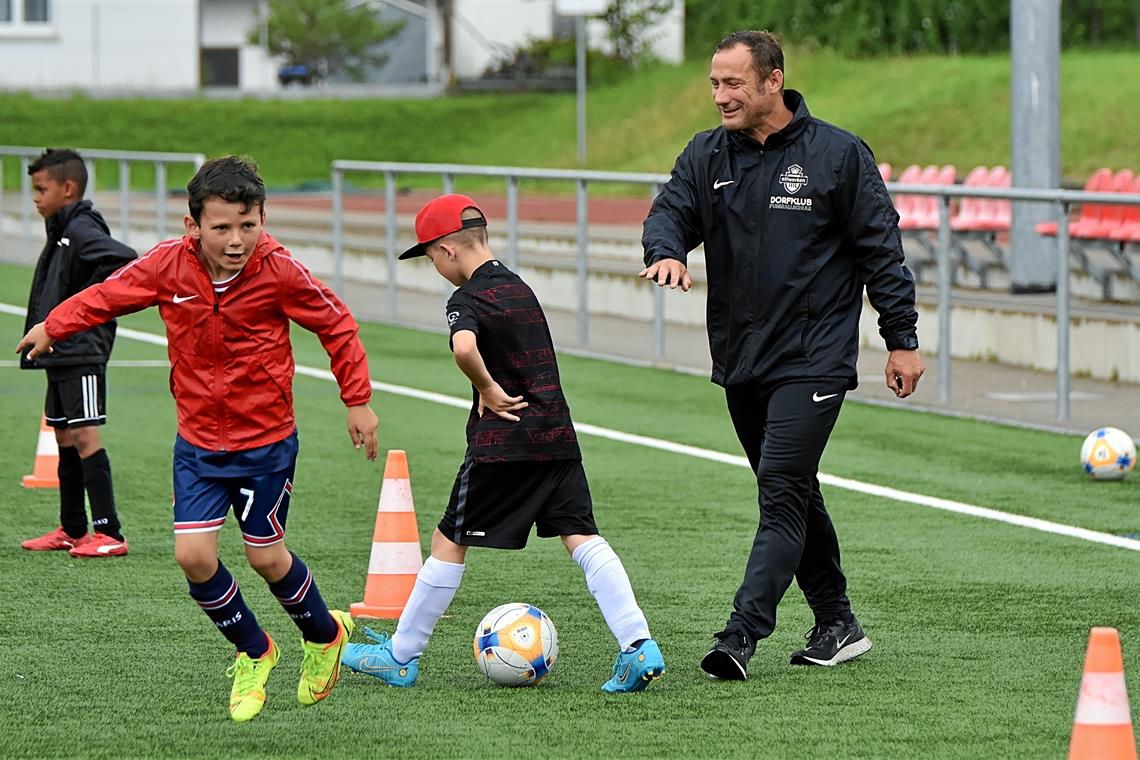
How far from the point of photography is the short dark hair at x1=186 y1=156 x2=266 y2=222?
5547 mm

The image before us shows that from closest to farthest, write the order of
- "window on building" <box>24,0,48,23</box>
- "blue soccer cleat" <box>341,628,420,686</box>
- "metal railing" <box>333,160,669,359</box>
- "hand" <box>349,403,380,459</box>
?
"hand" <box>349,403,380,459</box> → "blue soccer cleat" <box>341,628,420,686</box> → "metal railing" <box>333,160,669,359</box> → "window on building" <box>24,0,48,23</box>

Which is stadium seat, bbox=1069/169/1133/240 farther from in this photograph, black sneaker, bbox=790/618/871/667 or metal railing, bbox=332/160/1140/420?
black sneaker, bbox=790/618/871/667

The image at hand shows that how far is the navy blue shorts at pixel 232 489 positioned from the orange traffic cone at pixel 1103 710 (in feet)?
7.49

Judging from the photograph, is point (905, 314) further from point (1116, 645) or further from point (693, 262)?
point (693, 262)

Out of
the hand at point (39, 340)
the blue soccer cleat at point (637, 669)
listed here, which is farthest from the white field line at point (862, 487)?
the hand at point (39, 340)

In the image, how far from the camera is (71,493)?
841 centimetres

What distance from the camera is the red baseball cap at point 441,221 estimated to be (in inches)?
236

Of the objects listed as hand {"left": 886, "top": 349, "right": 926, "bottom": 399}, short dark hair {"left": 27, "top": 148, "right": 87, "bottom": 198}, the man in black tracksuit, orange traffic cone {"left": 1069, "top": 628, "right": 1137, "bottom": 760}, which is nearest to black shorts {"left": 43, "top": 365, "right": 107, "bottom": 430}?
short dark hair {"left": 27, "top": 148, "right": 87, "bottom": 198}

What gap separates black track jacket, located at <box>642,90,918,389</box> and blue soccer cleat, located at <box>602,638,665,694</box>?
891 mm

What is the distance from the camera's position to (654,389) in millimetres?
14375

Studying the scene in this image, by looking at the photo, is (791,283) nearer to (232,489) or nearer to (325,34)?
(232,489)

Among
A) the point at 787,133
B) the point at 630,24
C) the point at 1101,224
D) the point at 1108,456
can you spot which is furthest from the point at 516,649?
the point at 630,24

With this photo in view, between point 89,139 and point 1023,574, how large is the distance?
1635 inches

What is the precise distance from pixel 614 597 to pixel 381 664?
730 mm
